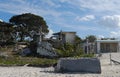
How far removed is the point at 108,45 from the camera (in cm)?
6181

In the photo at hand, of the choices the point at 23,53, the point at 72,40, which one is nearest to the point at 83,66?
the point at 23,53

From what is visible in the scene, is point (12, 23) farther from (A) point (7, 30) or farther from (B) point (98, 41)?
(B) point (98, 41)

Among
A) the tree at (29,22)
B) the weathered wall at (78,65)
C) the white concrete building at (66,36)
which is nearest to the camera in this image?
the weathered wall at (78,65)

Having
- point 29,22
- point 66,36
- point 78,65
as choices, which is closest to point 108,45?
point 66,36

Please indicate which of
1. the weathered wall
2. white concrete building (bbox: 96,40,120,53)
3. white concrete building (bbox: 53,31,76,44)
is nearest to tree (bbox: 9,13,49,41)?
white concrete building (bbox: 53,31,76,44)

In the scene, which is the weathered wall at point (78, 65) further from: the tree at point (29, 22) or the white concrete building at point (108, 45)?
the tree at point (29, 22)

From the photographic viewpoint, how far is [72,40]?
57000mm

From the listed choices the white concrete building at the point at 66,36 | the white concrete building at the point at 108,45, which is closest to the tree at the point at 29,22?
the white concrete building at the point at 66,36

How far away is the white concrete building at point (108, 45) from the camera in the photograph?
6006 centimetres

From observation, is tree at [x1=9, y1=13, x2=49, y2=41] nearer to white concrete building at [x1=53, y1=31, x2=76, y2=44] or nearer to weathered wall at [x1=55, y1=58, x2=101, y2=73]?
white concrete building at [x1=53, y1=31, x2=76, y2=44]

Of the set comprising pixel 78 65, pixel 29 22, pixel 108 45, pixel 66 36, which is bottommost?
pixel 78 65

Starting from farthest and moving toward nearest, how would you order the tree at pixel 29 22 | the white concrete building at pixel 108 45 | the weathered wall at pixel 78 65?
1. the tree at pixel 29 22
2. the white concrete building at pixel 108 45
3. the weathered wall at pixel 78 65

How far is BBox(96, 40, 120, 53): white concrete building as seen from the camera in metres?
60.1

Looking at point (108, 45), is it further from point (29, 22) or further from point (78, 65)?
point (78, 65)
